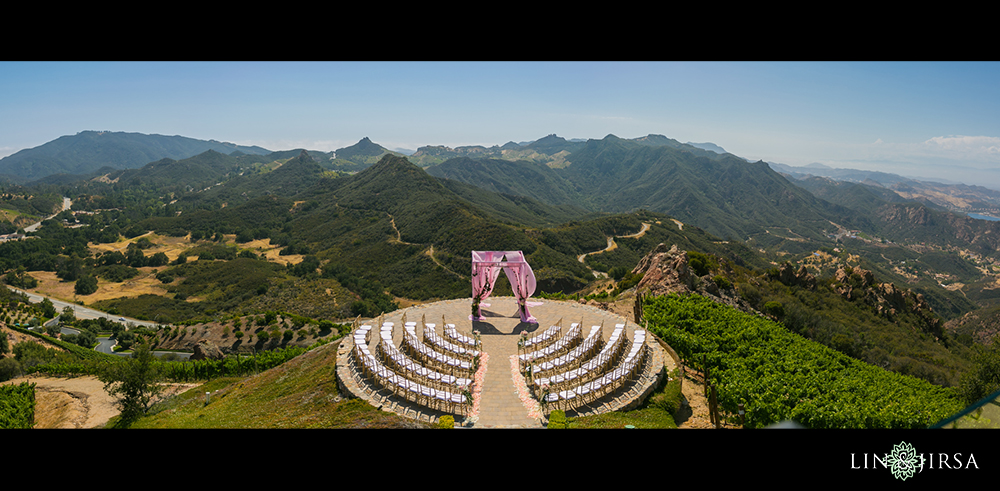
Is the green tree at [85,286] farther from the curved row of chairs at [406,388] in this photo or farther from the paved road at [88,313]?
the curved row of chairs at [406,388]

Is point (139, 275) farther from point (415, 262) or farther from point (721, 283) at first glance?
point (721, 283)

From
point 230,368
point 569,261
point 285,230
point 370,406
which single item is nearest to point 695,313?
point 370,406

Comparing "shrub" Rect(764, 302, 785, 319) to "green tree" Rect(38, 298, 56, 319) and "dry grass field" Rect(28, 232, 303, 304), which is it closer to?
"dry grass field" Rect(28, 232, 303, 304)

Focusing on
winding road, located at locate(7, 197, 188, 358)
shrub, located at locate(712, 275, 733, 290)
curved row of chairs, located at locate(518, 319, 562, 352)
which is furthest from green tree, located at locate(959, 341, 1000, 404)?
winding road, located at locate(7, 197, 188, 358)

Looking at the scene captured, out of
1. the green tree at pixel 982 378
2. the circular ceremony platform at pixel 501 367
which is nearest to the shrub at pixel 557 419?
the circular ceremony platform at pixel 501 367
